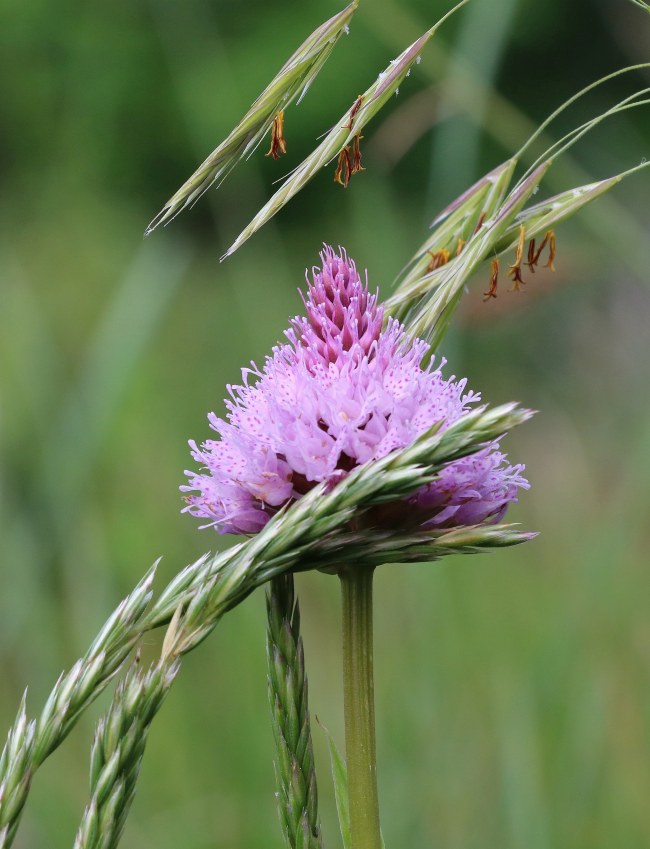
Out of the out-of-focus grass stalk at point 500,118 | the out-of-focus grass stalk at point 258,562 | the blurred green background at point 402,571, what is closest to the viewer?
the out-of-focus grass stalk at point 258,562

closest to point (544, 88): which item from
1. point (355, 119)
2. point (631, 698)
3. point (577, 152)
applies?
point (577, 152)

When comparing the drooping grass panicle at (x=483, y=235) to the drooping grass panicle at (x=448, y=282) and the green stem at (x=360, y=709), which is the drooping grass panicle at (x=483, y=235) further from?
the green stem at (x=360, y=709)

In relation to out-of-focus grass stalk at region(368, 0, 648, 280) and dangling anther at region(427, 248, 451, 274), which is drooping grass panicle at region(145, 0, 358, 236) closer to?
dangling anther at region(427, 248, 451, 274)

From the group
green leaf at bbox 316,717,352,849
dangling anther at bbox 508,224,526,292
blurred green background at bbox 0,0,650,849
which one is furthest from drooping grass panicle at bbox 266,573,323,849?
blurred green background at bbox 0,0,650,849

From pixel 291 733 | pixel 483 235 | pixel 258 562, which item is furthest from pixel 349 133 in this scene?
pixel 291 733

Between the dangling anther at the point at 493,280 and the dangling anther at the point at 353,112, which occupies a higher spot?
the dangling anther at the point at 353,112

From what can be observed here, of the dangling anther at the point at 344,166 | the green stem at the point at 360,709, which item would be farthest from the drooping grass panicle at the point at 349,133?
the green stem at the point at 360,709

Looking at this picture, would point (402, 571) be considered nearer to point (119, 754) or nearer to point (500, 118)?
point (500, 118)
